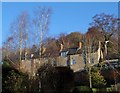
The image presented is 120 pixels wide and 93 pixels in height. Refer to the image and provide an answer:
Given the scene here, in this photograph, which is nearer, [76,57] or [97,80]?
[97,80]

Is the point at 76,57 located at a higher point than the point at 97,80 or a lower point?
higher

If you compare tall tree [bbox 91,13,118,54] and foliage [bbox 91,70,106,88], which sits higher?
tall tree [bbox 91,13,118,54]

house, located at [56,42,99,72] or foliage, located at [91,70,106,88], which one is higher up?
house, located at [56,42,99,72]

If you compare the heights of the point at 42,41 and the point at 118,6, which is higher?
the point at 118,6

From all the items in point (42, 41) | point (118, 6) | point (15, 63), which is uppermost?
point (118, 6)

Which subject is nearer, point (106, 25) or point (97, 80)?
point (97, 80)

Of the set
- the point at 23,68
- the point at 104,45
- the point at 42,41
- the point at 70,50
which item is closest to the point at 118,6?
the point at 42,41

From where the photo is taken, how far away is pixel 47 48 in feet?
46.0

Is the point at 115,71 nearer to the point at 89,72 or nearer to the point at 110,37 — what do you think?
the point at 89,72

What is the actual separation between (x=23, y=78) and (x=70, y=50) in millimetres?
8990

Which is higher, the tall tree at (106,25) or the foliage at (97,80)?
the tall tree at (106,25)

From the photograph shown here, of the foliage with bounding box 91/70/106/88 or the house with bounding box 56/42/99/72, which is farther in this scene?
the house with bounding box 56/42/99/72

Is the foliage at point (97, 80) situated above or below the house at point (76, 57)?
below

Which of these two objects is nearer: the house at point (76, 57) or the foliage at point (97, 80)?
the foliage at point (97, 80)
